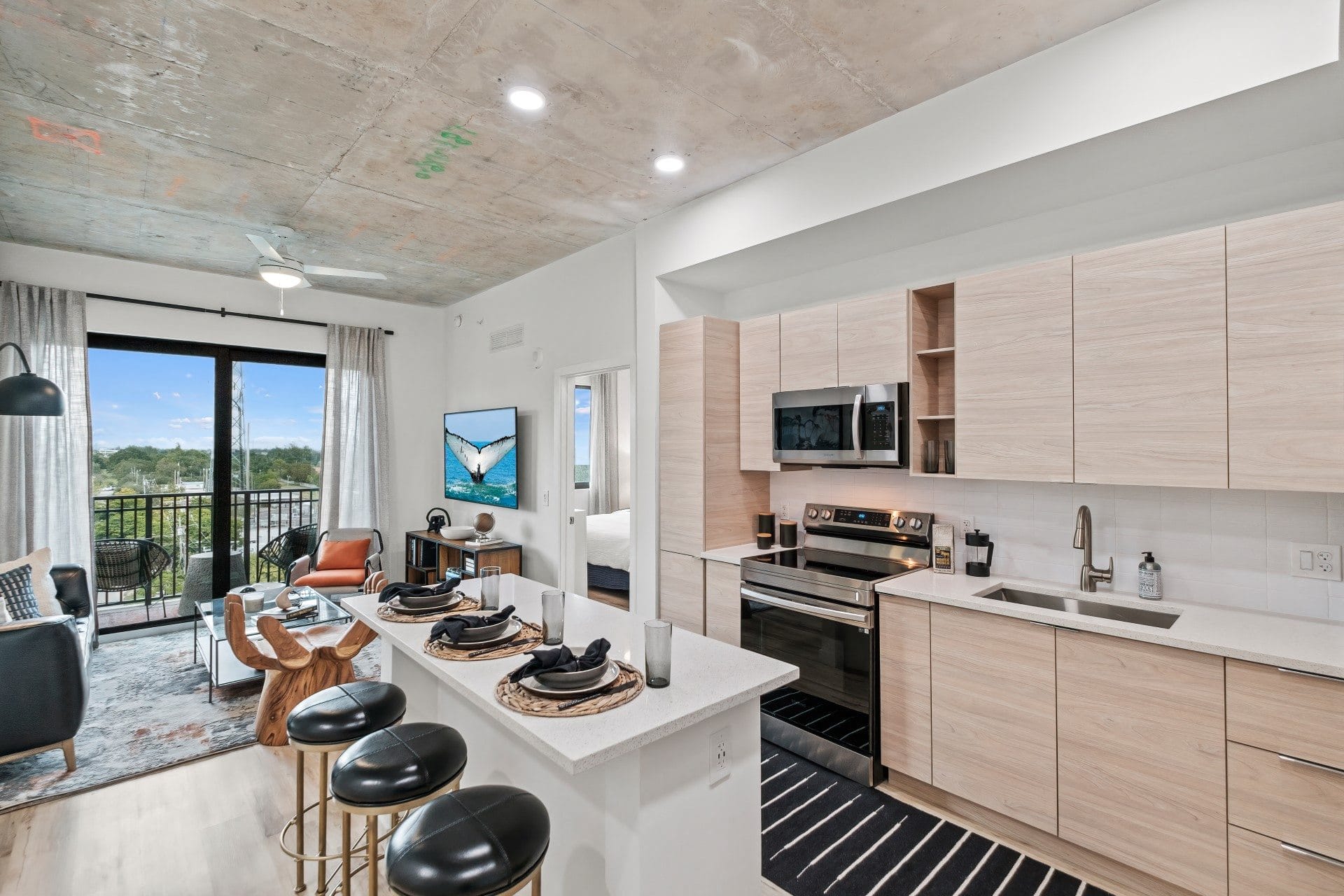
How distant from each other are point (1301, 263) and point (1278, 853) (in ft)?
5.55

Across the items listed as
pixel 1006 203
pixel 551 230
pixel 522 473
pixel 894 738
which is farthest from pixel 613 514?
pixel 1006 203

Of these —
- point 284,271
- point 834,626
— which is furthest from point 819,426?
point 284,271

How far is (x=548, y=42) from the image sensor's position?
86.7 inches

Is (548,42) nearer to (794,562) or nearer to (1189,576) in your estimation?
(794,562)

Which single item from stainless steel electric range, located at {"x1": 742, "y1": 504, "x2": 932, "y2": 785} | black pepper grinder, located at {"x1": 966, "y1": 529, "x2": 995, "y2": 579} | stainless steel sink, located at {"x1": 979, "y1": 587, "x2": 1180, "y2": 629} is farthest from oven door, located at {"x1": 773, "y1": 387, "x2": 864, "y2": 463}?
stainless steel sink, located at {"x1": 979, "y1": 587, "x2": 1180, "y2": 629}

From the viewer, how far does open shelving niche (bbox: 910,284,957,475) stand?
9.18 ft

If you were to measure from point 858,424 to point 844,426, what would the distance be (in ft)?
0.32

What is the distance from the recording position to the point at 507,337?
17.9ft

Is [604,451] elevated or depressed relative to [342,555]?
elevated

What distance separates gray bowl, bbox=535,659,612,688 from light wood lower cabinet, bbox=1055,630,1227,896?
166cm

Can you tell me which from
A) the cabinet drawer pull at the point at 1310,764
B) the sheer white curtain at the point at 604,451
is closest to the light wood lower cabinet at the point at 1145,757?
the cabinet drawer pull at the point at 1310,764

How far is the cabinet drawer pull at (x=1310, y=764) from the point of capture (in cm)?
165

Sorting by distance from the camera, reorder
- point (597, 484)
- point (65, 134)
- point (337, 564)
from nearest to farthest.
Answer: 1. point (65, 134)
2. point (337, 564)
3. point (597, 484)

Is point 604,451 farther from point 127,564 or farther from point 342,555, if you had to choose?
point 127,564
